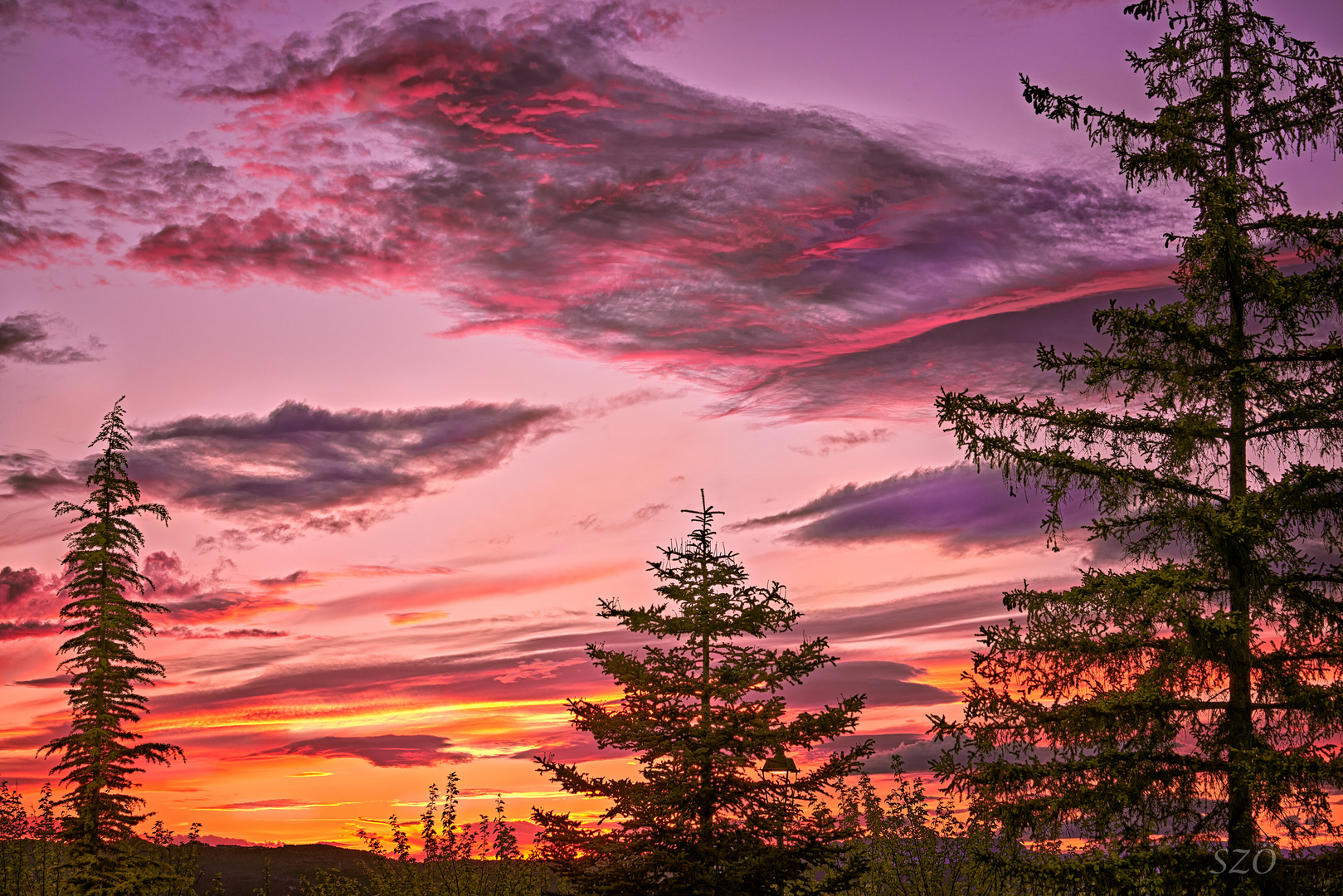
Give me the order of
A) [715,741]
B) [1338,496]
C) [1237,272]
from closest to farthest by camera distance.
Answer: [1338,496], [1237,272], [715,741]

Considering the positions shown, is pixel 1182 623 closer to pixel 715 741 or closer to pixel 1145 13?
pixel 715 741

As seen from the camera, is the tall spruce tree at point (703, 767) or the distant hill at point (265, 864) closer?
the tall spruce tree at point (703, 767)

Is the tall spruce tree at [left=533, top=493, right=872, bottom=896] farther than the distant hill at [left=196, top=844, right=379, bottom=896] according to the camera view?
No

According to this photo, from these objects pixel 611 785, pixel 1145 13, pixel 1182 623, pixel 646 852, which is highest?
pixel 1145 13

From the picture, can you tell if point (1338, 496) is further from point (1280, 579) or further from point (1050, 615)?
point (1050, 615)

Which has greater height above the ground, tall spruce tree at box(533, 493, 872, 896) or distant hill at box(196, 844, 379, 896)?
tall spruce tree at box(533, 493, 872, 896)

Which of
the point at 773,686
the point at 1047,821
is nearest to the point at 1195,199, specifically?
the point at 1047,821

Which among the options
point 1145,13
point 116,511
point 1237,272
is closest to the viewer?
point 1237,272

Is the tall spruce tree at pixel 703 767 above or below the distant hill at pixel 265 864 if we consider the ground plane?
above

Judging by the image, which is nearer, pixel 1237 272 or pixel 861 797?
pixel 1237 272

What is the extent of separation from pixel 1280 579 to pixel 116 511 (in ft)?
113

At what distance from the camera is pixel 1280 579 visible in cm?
1432

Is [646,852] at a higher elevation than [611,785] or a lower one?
lower

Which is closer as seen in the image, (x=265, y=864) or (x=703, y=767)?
(x=703, y=767)
